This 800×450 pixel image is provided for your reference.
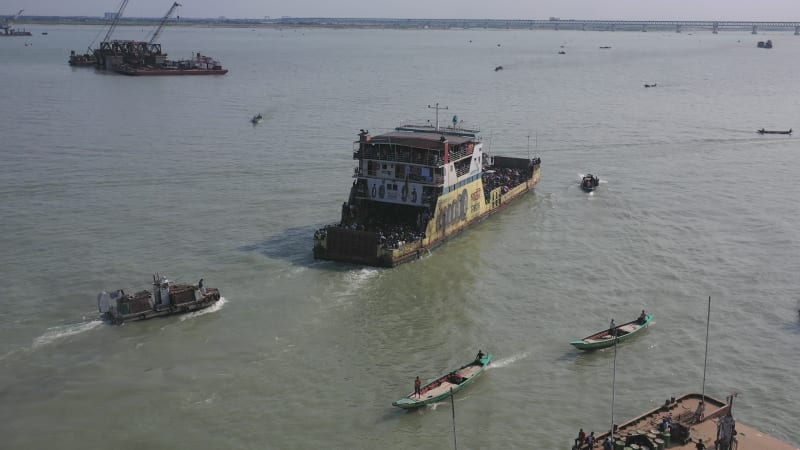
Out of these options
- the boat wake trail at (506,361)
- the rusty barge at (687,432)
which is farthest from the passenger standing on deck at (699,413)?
the boat wake trail at (506,361)

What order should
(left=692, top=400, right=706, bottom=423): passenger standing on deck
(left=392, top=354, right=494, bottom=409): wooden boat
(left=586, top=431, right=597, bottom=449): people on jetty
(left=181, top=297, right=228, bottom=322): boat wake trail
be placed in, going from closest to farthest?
1. (left=586, top=431, right=597, bottom=449): people on jetty
2. (left=692, top=400, right=706, bottom=423): passenger standing on deck
3. (left=392, top=354, right=494, bottom=409): wooden boat
4. (left=181, top=297, right=228, bottom=322): boat wake trail

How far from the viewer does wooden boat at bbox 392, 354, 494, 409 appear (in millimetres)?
28438

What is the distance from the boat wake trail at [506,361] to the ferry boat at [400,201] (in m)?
12.0

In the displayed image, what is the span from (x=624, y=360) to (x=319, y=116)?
66184 mm

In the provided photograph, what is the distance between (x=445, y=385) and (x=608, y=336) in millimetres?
8831

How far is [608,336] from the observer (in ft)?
112

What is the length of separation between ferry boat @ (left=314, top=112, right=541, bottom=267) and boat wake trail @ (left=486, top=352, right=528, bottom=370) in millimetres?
11964

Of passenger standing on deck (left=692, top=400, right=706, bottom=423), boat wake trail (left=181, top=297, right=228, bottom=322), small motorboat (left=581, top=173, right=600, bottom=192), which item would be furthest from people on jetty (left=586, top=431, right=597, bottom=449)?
small motorboat (left=581, top=173, right=600, bottom=192)

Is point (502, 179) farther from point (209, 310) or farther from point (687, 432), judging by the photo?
point (687, 432)

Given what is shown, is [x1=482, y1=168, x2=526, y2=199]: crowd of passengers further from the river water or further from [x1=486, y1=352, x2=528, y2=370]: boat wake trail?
[x1=486, y1=352, x2=528, y2=370]: boat wake trail

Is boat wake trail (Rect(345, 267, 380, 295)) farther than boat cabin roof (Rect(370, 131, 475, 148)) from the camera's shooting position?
No

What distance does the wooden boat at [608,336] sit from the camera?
3331cm

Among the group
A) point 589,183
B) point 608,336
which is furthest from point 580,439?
point 589,183

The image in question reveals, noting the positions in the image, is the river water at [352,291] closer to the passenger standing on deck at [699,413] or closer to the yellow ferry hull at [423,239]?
the yellow ferry hull at [423,239]
